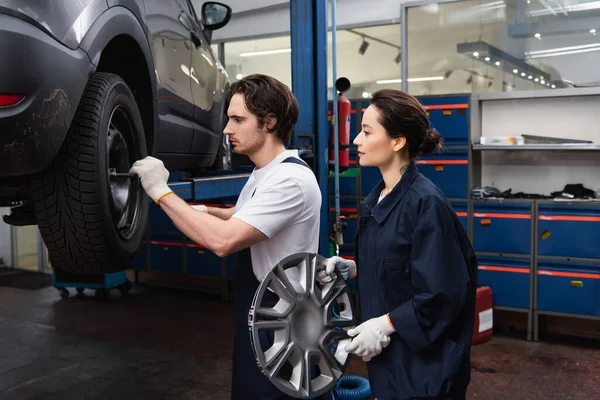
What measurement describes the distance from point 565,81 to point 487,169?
102cm

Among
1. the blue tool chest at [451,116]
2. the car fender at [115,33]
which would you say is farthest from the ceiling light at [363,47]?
the car fender at [115,33]

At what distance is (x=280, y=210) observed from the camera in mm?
1887

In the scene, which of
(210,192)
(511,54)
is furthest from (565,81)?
(210,192)

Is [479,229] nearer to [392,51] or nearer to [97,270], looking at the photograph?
[392,51]

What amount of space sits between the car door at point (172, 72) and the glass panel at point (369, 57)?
3423 mm

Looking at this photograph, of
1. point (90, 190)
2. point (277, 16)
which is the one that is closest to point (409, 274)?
point (90, 190)

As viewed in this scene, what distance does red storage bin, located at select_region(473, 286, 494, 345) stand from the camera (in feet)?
16.8

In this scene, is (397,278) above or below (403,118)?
below

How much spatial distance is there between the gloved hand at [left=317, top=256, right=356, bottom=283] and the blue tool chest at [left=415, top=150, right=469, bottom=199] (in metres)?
3.55

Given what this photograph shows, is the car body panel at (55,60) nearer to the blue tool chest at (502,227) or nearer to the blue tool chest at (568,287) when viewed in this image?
the blue tool chest at (502,227)

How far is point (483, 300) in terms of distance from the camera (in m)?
5.16

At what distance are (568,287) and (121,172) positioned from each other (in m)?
4.08

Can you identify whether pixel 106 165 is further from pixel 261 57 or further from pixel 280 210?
pixel 261 57

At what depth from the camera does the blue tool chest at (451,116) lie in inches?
215
